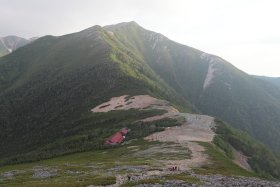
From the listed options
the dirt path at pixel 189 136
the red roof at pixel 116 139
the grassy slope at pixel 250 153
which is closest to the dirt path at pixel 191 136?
the dirt path at pixel 189 136

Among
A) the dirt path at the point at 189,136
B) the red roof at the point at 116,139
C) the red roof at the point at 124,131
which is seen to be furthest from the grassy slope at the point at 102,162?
the red roof at the point at 124,131

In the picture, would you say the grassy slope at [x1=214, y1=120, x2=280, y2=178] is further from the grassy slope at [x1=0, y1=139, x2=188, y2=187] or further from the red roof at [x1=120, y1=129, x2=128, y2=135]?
the red roof at [x1=120, y1=129, x2=128, y2=135]

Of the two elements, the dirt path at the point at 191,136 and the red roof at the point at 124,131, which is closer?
the dirt path at the point at 191,136

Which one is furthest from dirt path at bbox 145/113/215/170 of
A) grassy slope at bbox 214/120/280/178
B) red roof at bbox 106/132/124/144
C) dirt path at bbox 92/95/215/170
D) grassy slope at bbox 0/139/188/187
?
red roof at bbox 106/132/124/144

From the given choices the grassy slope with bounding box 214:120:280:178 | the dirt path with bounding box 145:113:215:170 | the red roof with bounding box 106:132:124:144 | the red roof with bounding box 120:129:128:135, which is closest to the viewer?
the dirt path with bounding box 145:113:215:170

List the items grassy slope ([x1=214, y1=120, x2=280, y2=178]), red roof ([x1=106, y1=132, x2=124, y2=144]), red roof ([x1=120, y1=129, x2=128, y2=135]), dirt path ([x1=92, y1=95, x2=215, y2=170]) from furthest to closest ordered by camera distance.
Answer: red roof ([x1=120, y1=129, x2=128, y2=135])
red roof ([x1=106, y1=132, x2=124, y2=144])
grassy slope ([x1=214, y1=120, x2=280, y2=178])
dirt path ([x1=92, y1=95, x2=215, y2=170])

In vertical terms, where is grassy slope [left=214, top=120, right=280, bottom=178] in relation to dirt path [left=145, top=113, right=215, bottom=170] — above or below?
below

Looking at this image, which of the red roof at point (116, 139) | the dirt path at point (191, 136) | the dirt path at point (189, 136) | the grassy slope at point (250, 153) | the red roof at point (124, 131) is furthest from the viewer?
the red roof at point (124, 131)

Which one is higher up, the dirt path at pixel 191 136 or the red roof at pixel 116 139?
the dirt path at pixel 191 136

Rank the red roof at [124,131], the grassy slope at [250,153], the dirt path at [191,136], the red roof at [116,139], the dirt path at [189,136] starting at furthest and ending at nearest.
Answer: the red roof at [124,131] < the red roof at [116,139] < the grassy slope at [250,153] < the dirt path at [191,136] < the dirt path at [189,136]

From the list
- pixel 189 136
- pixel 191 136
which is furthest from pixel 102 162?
pixel 191 136

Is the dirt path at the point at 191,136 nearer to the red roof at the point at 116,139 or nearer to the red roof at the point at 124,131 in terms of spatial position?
the red roof at the point at 116,139

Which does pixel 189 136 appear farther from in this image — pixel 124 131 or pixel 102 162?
pixel 102 162
